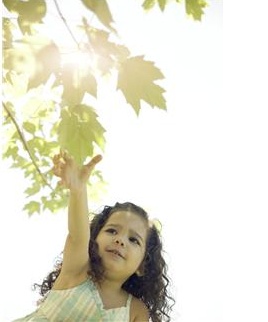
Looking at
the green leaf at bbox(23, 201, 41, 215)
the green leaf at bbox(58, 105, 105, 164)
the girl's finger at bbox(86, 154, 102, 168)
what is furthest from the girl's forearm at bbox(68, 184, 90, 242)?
the green leaf at bbox(23, 201, 41, 215)

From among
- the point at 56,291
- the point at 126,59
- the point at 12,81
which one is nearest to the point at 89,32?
the point at 126,59

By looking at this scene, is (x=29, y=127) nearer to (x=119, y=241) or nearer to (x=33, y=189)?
(x=33, y=189)

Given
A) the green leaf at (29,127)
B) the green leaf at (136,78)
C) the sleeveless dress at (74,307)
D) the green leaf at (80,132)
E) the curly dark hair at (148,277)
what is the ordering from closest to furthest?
the green leaf at (136,78), the green leaf at (80,132), the sleeveless dress at (74,307), the green leaf at (29,127), the curly dark hair at (148,277)

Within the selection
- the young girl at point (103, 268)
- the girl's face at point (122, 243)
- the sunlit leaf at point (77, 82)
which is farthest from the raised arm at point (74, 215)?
the sunlit leaf at point (77, 82)

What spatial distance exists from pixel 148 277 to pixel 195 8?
173 cm

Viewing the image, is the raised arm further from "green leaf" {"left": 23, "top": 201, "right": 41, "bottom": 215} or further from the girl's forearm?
"green leaf" {"left": 23, "top": 201, "right": 41, "bottom": 215}

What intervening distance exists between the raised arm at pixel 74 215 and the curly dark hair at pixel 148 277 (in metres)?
0.42

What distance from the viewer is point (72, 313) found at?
2.08 metres

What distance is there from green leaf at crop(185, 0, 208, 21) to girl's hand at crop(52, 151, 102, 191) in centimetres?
63

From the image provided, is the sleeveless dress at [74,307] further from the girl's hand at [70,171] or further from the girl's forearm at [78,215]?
the girl's hand at [70,171]

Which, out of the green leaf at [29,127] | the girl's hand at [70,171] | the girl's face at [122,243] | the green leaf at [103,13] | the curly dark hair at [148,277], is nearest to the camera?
the green leaf at [103,13]

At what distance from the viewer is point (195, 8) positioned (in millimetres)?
1544

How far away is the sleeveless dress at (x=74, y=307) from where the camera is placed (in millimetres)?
2061

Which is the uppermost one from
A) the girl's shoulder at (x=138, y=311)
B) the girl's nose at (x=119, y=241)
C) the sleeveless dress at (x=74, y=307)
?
the girl's nose at (x=119, y=241)
